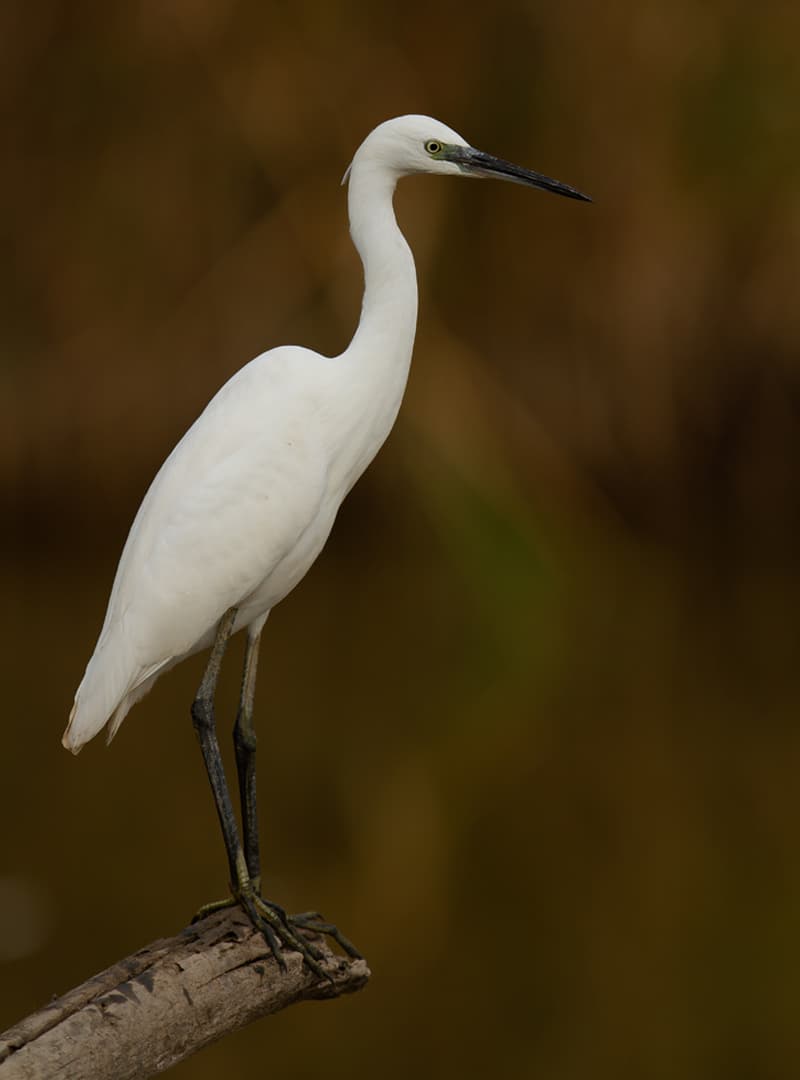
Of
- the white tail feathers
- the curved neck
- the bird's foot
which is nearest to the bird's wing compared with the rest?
the white tail feathers

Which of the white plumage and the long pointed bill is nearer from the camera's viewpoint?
the white plumage

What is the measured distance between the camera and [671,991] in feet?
12.6

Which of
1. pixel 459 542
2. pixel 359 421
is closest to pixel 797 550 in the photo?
pixel 459 542

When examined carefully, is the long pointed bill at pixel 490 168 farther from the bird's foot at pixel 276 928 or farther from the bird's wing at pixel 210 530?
the bird's foot at pixel 276 928

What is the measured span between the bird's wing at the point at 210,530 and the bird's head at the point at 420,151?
0.35 meters

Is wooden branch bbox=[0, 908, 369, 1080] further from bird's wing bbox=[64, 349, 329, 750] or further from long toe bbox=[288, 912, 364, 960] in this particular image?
bird's wing bbox=[64, 349, 329, 750]

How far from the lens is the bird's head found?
2510mm

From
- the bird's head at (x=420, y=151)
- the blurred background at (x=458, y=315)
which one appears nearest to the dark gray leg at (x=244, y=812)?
the bird's head at (x=420, y=151)

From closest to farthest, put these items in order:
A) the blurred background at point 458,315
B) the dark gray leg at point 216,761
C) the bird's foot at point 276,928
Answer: the bird's foot at point 276,928 < the dark gray leg at point 216,761 < the blurred background at point 458,315

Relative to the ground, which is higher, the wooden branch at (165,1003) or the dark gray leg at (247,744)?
the dark gray leg at (247,744)

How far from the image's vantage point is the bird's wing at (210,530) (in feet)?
7.89

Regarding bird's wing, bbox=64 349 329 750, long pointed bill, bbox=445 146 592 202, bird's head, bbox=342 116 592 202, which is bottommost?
bird's wing, bbox=64 349 329 750

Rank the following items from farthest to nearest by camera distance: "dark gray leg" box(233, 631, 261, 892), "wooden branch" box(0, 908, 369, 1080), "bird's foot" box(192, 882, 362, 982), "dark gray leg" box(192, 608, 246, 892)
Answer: "dark gray leg" box(233, 631, 261, 892), "dark gray leg" box(192, 608, 246, 892), "bird's foot" box(192, 882, 362, 982), "wooden branch" box(0, 908, 369, 1080)

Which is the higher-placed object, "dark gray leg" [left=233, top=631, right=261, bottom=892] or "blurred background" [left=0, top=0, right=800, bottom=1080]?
"blurred background" [left=0, top=0, right=800, bottom=1080]
